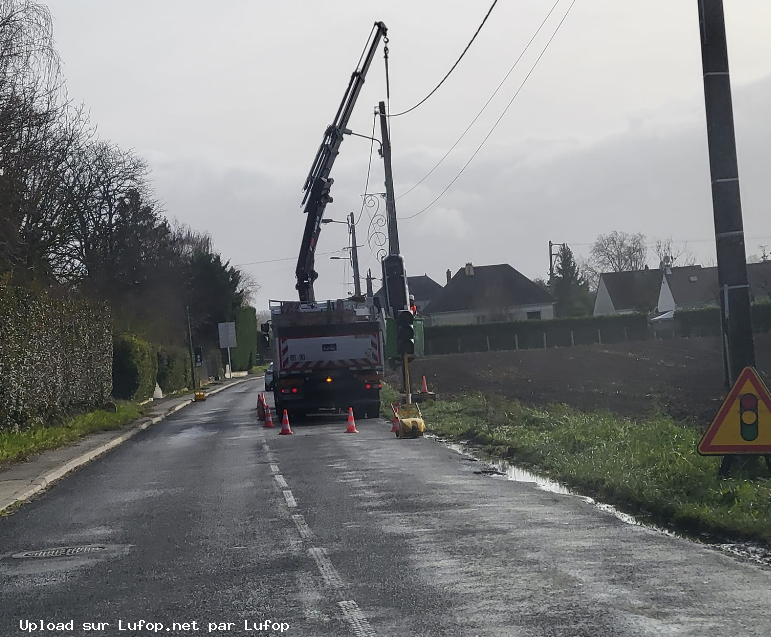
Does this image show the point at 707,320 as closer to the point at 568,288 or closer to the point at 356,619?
the point at 568,288

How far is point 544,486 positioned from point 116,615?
23.7ft

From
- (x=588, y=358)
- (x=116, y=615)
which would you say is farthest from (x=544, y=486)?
(x=588, y=358)

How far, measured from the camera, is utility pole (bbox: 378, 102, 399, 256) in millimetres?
27750

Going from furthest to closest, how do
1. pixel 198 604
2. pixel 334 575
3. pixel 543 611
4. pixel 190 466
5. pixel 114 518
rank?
pixel 190 466 < pixel 114 518 < pixel 334 575 < pixel 198 604 < pixel 543 611

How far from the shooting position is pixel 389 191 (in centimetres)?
2884

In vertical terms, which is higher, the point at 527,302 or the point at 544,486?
the point at 527,302

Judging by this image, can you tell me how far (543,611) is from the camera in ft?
21.0

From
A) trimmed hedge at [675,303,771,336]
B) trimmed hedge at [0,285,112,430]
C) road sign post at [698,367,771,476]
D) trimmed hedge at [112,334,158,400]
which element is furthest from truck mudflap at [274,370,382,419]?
trimmed hedge at [675,303,771,336]

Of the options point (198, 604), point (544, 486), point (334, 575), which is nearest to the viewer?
point (198, 604)

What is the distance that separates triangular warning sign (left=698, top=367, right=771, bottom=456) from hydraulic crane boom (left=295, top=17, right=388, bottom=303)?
18.4 metres

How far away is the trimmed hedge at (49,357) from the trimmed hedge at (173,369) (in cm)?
1648

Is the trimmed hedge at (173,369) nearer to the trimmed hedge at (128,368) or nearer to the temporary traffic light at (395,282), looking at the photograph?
the trimmed hedge at (128,368)

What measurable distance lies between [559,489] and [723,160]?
14.6ft

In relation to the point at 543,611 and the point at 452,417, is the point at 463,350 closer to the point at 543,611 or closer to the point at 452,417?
the point at 452,417
